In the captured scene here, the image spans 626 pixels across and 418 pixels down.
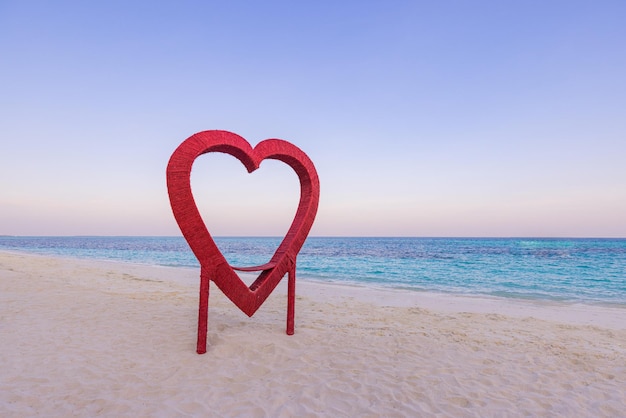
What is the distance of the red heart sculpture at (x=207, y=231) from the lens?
16.0ft

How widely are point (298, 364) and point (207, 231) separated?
7.59 ft

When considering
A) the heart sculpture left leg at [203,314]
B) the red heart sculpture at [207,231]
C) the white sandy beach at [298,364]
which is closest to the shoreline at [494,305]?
the white sandy beach at [298,364]

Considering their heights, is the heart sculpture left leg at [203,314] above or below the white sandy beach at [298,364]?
above

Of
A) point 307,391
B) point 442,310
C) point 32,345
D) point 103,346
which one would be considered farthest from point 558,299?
point 32,345

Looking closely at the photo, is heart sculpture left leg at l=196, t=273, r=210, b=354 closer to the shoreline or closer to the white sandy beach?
the white sandy beach

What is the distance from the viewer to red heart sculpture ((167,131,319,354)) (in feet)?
16.0

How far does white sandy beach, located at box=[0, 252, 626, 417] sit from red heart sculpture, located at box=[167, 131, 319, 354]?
2.73 feet

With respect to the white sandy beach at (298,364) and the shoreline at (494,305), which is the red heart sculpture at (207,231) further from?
the shoreline at (494,305)

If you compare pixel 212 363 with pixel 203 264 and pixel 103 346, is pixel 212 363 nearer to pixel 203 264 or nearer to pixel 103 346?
pixel 203 264

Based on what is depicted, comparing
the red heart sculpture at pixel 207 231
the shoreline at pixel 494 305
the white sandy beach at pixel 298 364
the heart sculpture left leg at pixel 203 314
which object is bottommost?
the shoreline at pixel 494 305

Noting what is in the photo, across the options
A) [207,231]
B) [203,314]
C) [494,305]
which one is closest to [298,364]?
[203,314]

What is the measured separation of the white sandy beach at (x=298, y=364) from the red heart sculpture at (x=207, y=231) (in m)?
0.83

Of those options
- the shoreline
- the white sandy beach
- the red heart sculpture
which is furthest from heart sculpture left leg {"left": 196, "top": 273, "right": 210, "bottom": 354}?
the shoreline

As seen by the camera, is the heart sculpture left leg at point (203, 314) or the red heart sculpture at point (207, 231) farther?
the heart sculpture left leg at point (203, 314)
